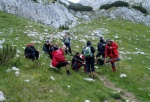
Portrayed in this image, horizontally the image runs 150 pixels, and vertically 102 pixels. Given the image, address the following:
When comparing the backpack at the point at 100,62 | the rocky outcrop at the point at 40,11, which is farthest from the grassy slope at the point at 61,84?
the rocky outcrop at the point at 40,11

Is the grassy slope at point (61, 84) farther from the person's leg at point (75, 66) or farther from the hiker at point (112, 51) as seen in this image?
the person's leg at point (75, 66)

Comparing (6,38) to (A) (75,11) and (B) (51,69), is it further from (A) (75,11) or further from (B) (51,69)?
(A) (75,11)

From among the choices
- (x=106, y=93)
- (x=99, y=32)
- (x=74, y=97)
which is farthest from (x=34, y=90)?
(x=99, y=32)

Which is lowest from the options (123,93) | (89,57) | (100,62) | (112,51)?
(123,93)

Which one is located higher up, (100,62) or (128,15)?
(128,15)

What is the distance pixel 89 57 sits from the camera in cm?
1664

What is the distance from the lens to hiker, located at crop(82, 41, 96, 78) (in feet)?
53.9

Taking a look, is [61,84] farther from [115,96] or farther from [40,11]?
[40,11]

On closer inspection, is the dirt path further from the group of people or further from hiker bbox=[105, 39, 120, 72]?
hiker bbox=[105, 39, 120, 72]

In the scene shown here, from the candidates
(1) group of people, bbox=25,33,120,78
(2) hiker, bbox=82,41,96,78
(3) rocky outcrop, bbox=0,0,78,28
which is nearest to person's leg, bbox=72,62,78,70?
(1) group of people, bbox=25,33,120,78

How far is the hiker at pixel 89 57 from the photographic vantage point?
16.4m

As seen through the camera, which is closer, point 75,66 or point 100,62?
point 75,66

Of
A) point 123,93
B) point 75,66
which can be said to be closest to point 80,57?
point 75,66

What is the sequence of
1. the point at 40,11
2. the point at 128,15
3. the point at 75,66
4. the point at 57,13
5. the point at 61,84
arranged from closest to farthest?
the point at 61,84 → the point at 75,66 → the point at 40,11 → the point at 57,13 → the point at 128,15
